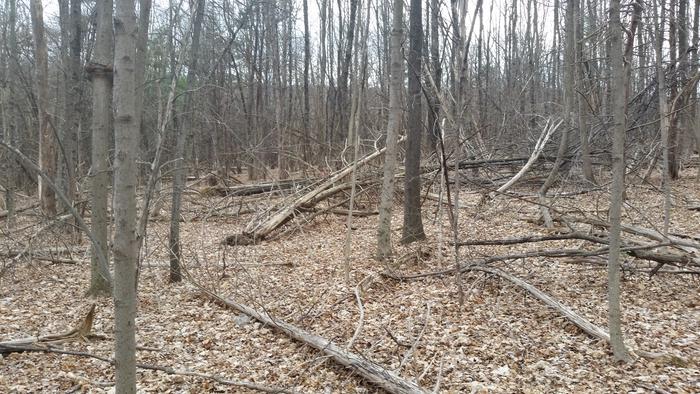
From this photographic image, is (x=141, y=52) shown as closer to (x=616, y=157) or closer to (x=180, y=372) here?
(x=180, y=372)

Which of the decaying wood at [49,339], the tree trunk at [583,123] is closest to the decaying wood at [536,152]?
the tree trunk at [583,123]

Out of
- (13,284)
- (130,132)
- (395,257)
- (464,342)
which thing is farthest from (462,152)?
(130,132)

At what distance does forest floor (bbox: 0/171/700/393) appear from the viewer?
3863mm

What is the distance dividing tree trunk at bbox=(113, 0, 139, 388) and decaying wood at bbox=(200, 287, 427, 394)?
2015 mm

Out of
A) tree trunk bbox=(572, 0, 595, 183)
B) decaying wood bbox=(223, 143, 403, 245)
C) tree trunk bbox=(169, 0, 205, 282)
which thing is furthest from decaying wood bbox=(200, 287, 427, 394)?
tree trunk bbox=(572, 0, 595, 183)

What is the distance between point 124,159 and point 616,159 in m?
3.21

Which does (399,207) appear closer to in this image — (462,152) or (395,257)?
(462,152)

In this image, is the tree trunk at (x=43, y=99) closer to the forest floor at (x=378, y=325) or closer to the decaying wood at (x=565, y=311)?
the forest floor at (x=378, y=325)

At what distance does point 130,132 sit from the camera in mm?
2148

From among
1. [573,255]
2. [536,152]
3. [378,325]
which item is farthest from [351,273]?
[536,152]

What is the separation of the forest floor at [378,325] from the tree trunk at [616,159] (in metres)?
0.27

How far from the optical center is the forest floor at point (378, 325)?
386 cm

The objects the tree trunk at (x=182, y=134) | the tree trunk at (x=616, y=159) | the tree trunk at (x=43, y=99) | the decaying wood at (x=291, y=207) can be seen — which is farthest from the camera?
the decaying wood at (x=291, y=207)

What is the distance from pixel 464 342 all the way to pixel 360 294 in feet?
5.40
